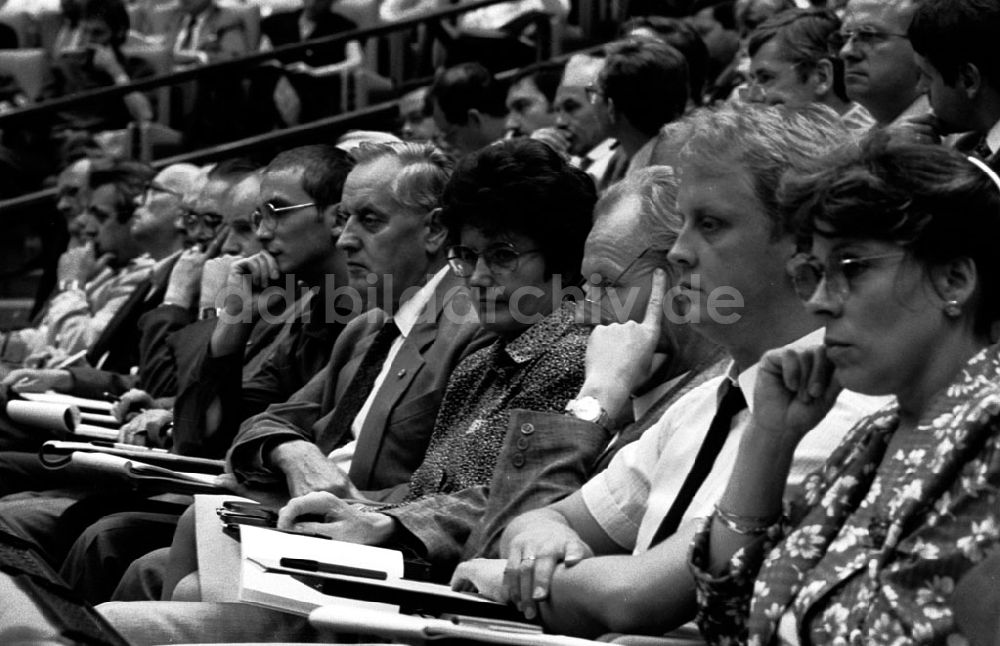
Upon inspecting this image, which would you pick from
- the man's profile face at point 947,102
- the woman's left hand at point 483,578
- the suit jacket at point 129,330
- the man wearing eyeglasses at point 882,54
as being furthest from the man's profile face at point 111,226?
the woman's left hand at point 483,578

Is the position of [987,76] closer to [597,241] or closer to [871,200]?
[597,241]

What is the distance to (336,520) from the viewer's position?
3.04 m

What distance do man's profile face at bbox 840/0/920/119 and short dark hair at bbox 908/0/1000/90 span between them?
0.80 m

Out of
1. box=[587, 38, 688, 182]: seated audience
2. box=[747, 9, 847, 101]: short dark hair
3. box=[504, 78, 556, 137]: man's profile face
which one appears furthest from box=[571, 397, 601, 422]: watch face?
box=[504, 78, 556, 137]: man's profile face

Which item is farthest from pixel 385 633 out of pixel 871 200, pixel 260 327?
pixel 260 327

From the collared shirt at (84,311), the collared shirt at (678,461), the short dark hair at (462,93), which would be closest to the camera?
the collared shirt at (678,461)

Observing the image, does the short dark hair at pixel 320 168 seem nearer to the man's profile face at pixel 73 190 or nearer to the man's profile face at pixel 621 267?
the man's profile face at pixel 621 267

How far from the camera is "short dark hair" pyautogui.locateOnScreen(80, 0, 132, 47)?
9.62 m

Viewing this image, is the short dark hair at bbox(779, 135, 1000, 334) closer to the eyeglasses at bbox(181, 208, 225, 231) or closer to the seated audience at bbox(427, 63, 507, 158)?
the eyeglasses at bbox(181, 208, 225, 231)

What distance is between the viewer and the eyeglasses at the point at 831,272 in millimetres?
2000

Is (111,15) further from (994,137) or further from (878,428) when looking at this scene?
(878,428)

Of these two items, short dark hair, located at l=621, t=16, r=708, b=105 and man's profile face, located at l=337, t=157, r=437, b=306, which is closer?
man's profile face, located at l=337, t=157, r=437, b=306

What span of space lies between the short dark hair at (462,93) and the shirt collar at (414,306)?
2.96 metres

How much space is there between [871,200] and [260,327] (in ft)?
9.31
